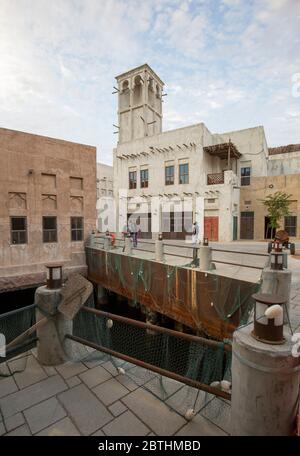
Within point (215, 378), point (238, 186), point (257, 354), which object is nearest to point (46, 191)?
point (215, 378)

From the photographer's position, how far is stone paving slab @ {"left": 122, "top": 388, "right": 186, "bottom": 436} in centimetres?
235

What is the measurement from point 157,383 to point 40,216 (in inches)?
484

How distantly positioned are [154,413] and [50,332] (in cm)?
184

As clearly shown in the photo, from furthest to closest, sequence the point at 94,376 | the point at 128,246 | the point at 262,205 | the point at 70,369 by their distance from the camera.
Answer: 1. the point at 262,205
2. the point at 128,246
3. the point at 70,369
4. the point at 94,376

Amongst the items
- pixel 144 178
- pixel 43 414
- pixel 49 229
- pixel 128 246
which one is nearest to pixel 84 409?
pixel 43 414

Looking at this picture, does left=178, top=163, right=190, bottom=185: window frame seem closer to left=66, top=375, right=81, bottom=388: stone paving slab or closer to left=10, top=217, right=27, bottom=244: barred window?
left=10, top=217, right=27, bottom=244: barred window

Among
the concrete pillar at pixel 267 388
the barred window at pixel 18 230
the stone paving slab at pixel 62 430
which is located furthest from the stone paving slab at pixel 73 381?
the barred window at pixel 18 230

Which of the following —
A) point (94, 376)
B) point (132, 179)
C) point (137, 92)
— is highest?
point (137, 92)

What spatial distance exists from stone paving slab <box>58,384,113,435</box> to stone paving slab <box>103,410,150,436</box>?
89 mm

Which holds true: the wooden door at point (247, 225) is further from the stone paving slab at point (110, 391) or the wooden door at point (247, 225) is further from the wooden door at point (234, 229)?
the stone paving slab at point (110, 391)

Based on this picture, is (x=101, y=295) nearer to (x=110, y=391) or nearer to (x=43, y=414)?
(x=110, y=391)

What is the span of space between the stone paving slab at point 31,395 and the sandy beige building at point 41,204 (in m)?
10.6

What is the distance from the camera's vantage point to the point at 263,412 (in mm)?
1781

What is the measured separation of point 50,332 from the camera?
3406 millimetres
